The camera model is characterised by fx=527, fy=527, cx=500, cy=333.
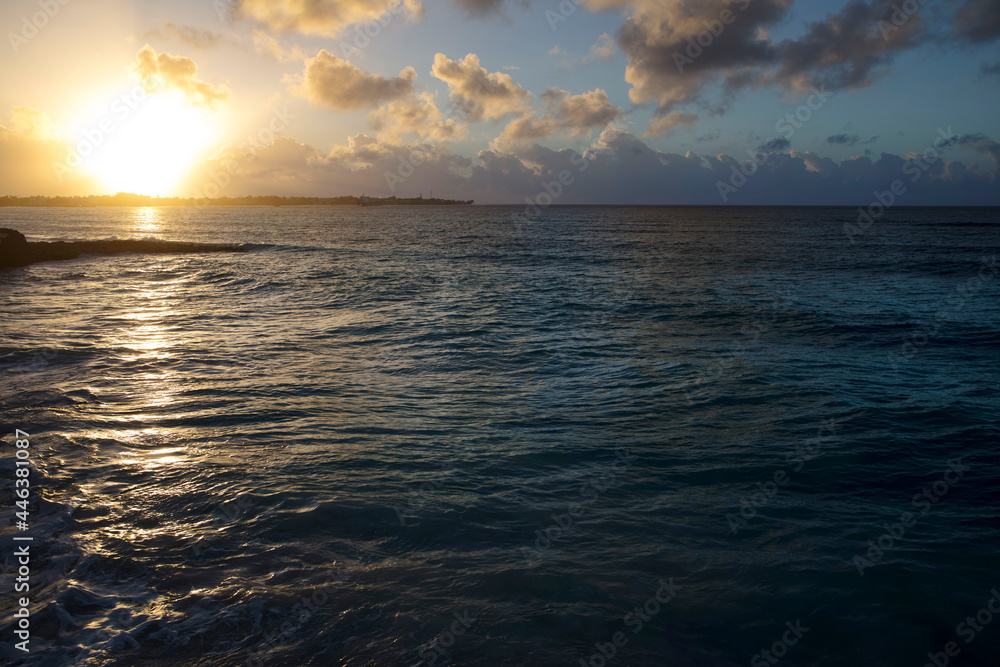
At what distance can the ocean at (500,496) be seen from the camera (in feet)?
15.5

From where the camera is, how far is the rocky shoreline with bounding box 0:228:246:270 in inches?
1414

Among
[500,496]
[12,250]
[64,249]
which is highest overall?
[64,249]

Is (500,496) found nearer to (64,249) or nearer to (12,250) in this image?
(12,250)

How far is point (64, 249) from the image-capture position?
140 feet

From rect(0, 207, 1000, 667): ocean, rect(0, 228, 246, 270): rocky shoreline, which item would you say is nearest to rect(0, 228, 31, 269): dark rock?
rect(0, 228, 246, 270): rocky shoreline

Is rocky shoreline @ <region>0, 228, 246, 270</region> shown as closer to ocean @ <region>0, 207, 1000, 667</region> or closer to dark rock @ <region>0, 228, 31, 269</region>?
dark rock @ <region>0, 228, 31, 269</region>

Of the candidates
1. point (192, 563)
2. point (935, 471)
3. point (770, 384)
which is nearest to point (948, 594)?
point (935, 471)

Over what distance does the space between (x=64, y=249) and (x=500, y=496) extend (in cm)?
5073

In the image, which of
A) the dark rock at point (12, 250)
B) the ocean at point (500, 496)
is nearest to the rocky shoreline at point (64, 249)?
the dark rock at point (12, 250)

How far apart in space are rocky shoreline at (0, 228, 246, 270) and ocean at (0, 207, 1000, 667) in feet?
89.8

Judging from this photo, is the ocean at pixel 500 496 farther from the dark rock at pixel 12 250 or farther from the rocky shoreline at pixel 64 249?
the rocky shoreline at pixel 64 249

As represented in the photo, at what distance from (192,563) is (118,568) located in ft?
2.22

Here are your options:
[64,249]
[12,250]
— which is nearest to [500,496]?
[12,250]

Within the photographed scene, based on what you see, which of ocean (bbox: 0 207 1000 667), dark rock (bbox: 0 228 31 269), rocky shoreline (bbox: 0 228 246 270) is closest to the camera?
ocean (bbox: 0 207 1000 667)
